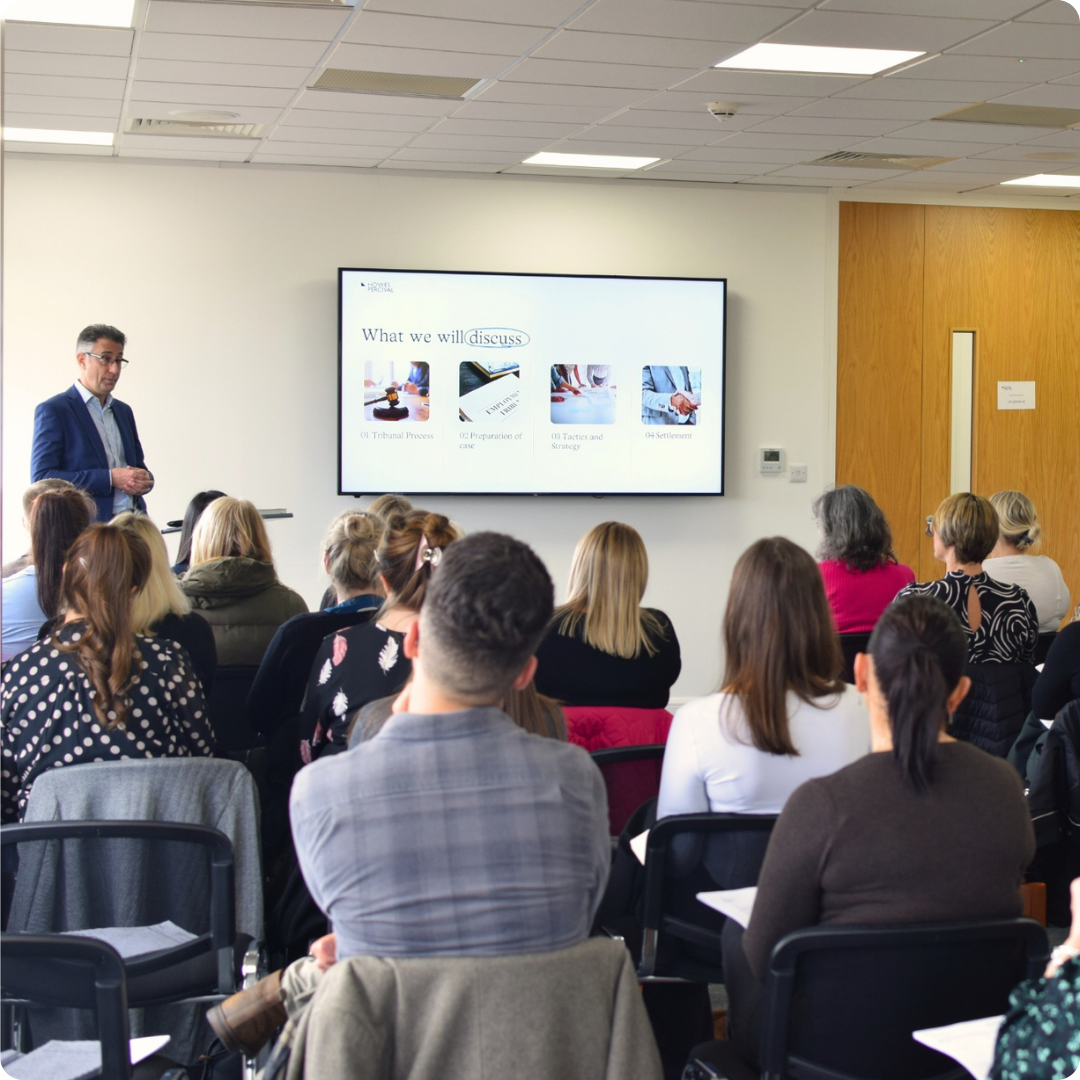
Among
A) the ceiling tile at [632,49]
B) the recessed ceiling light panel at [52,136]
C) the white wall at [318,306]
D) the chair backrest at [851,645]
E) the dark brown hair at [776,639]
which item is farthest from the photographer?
the white wall at [318,306]

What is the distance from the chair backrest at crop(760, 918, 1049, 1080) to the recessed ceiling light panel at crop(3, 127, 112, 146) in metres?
5.60

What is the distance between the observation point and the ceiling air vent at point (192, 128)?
5746mm

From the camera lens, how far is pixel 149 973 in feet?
7.13

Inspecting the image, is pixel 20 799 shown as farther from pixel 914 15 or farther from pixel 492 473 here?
pixel 492 473

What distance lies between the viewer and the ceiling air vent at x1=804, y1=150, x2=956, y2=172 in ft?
21.4

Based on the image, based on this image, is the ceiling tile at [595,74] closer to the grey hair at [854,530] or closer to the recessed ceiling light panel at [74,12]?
the recessed ceiling light panel at [74,12]

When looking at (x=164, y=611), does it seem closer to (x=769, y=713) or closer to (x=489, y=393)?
(x=769, y=713)

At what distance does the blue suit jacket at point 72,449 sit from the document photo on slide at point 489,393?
7.20 ft

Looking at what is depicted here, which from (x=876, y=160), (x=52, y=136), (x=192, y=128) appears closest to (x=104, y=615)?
(x=192, y=128)

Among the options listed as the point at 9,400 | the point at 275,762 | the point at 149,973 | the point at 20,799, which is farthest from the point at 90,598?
the point at 9,400

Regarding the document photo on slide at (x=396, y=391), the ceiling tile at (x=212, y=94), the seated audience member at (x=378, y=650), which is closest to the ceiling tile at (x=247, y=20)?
the ceiling tile at (x=212, y=94)

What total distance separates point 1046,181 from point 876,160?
4.42 ft

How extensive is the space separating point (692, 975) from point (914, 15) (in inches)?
136

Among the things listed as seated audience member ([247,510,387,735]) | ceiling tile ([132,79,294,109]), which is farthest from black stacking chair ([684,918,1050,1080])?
ceiling tile ([132,79,294,109])
